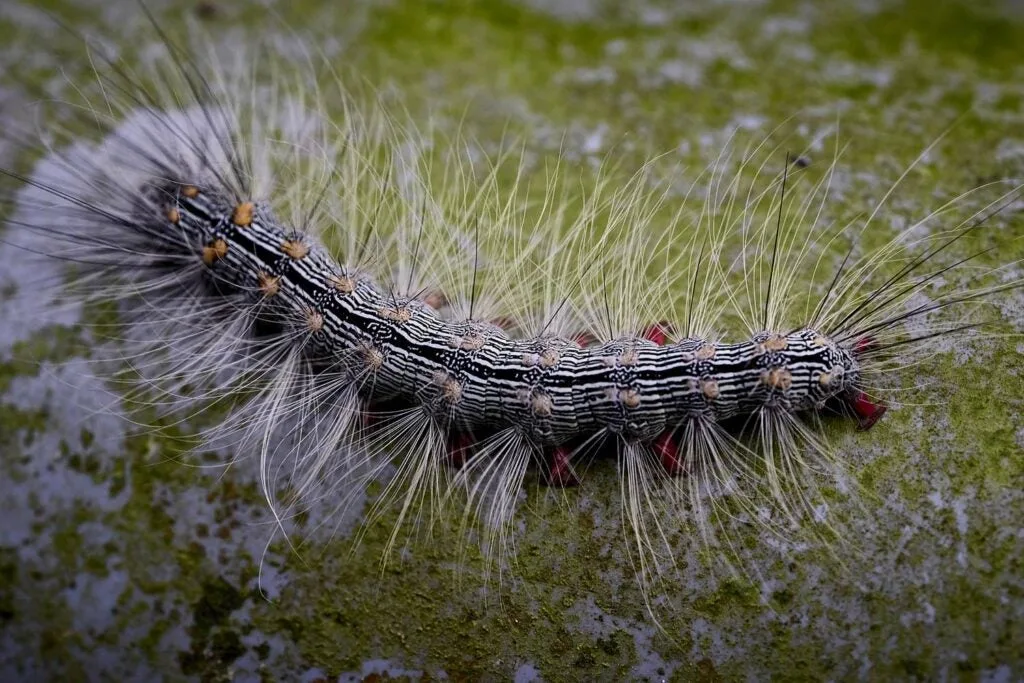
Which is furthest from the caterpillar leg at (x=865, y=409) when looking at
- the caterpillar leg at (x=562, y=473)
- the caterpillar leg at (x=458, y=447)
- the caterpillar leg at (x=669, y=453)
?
the caterpillar leg at (x=458, y=447)

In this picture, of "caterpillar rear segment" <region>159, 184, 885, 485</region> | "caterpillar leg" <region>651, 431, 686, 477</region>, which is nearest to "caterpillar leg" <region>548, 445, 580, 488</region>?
"caterpillar rear segment" <region>159, 184, 885, 485</region>

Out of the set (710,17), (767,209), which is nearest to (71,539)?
(767,209)

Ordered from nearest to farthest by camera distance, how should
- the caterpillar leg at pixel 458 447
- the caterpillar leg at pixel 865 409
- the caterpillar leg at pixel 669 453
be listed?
the caterpillar leg at pixel 865 409 → the caterpillar leg at pixel 669 453 → the caterpillar leg at pixel 458 447

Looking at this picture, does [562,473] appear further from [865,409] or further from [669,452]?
[865,409]

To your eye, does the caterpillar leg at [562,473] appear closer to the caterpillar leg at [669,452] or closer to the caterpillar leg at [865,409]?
the caterpillar leg at [669,452]

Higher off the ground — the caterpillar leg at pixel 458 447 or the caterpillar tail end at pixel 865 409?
the caterpillar tail end at pixel 865 409

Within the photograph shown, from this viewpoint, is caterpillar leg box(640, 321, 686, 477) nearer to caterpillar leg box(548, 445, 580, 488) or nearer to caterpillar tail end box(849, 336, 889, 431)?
caterpillar leg box(548, 445, 580, 488)

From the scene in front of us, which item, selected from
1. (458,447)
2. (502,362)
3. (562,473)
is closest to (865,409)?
(562,473)
